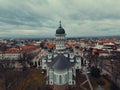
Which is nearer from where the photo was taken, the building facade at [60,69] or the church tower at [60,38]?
the building facade at [60,69]

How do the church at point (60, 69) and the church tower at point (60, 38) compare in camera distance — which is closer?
the church at point (60, 69)

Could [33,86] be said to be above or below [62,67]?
below

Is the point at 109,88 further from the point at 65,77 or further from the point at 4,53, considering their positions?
the point at 4,53

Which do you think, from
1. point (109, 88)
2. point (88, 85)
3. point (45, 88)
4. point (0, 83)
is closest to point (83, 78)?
point (88, 85)

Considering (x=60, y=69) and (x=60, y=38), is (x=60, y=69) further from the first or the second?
(x=60, y=38)

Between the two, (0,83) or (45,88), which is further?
(0,83)

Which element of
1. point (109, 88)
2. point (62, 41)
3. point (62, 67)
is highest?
point (62, 41)

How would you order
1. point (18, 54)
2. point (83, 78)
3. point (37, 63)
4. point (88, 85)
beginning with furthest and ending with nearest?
point (18, 54) → point (37, 63) → point (83, 78) → point (88, 85)

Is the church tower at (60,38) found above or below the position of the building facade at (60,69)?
above

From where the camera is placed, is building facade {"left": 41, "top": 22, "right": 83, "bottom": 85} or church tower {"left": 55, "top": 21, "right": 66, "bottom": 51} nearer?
building facade {"left": 41, "top": 22, "right": 83, "bottom": 85}

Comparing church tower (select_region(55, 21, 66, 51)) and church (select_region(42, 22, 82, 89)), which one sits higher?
church tower (select_region(55, 21, 66, 51))

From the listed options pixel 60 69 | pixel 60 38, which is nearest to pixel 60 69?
pixel 60 69
